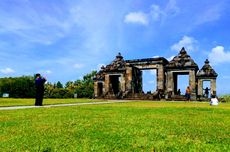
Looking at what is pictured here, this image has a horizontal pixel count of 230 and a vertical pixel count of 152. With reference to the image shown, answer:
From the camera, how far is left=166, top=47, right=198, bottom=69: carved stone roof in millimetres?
40406

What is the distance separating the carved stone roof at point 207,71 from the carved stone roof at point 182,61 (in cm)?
210

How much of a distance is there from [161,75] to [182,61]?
3729 millimetres

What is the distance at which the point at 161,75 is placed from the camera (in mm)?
41906

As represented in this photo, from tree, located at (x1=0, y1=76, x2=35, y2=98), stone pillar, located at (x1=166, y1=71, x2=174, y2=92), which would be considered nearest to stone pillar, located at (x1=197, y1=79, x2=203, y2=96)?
stone pillar, located at (x1=166, y1=71, x2=174, y2=92)

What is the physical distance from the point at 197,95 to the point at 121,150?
37783 millimetres

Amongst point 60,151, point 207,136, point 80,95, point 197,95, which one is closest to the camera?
point 60,151

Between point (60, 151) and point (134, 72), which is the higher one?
point (134, 72)

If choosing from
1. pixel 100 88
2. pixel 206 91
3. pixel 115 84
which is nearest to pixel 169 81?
pixel 206 91

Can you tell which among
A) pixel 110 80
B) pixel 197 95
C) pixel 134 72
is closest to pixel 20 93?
pixel 110 80

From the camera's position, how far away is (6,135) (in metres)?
6.62

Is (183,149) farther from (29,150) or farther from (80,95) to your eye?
(80,95)

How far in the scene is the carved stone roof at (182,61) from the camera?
40.4 meters

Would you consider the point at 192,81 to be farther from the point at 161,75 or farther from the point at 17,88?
the point at 17,88

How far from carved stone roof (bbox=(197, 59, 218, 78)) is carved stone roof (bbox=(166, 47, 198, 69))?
82.7 inches
